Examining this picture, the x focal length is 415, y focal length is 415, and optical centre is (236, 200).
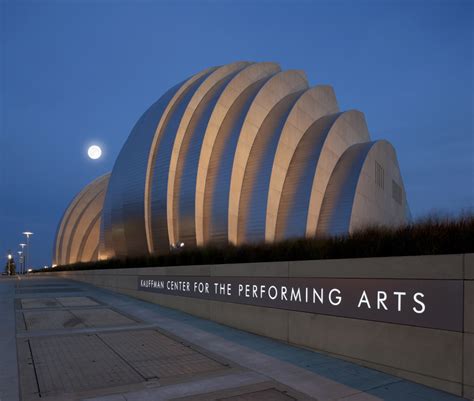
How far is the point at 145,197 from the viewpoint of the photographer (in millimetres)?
24266

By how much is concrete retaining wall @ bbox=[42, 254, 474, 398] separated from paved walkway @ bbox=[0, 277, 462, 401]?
0.74 feet

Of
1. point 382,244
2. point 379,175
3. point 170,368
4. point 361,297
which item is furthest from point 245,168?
point 170,368

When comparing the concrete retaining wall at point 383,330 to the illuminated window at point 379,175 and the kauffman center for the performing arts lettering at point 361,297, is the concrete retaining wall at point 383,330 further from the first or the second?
the illuminated window at point 379,175

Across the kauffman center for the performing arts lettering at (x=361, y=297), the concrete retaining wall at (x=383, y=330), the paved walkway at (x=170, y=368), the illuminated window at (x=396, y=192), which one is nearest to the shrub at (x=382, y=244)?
the concrete retaining wall at (x=383, y=330)

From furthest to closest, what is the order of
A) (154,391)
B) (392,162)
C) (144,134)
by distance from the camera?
(392,162), (144,134), (154,391)

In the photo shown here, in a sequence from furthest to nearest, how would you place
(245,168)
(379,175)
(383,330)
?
1. (379,175)
2. (245,168)
3. (383,330)

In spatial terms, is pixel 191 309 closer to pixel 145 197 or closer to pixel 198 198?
pixel 198 198

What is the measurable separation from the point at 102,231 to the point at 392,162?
2117 centimetres

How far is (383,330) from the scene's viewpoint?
6645mm

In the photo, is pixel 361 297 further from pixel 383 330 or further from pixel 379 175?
pixel 379 175

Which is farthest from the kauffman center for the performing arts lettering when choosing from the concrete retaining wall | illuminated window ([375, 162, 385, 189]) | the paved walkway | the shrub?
illuminated window ([375, 162, 385, 189])

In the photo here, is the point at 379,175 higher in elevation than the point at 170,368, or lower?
higher

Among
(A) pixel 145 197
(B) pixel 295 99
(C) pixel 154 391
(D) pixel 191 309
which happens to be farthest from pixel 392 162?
(C) pixel 154 391

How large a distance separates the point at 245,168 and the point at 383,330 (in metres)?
16.4
